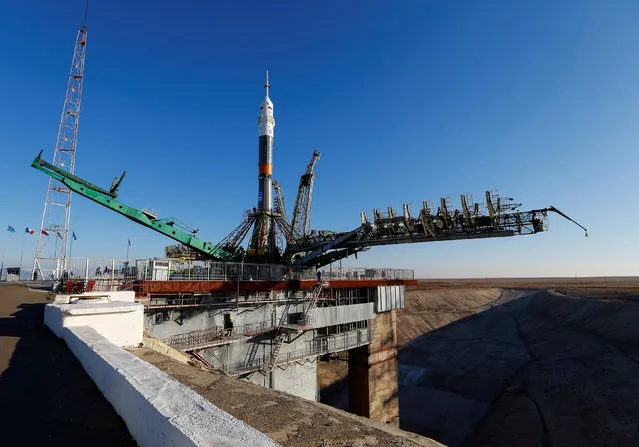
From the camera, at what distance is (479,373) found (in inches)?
1853

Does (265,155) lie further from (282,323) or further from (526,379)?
(526,379)

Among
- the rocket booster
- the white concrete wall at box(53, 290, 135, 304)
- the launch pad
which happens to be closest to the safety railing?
the launch pad

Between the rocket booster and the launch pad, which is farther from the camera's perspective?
the rocket booster

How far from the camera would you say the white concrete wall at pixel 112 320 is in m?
9.55

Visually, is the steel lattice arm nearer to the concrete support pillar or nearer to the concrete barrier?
the concrete support pillar

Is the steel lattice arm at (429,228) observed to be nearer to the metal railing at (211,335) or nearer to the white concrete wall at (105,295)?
the metal railing at (211,335)

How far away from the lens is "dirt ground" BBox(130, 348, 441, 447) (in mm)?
4527

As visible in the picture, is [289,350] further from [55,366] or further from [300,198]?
[300,198]

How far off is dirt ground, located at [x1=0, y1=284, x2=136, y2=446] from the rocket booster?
27394 millimetres

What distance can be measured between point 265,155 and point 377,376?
25.6 meters

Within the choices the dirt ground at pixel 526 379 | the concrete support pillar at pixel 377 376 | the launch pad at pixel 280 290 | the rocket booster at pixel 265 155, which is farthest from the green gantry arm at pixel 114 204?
the dirt ground at pixel 526 379

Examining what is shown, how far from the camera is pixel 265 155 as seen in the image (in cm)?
3762

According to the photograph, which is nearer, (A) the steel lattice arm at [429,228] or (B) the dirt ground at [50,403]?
(B) the dirt ground at [50,403]

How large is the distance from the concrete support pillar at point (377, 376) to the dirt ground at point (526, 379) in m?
6.22
